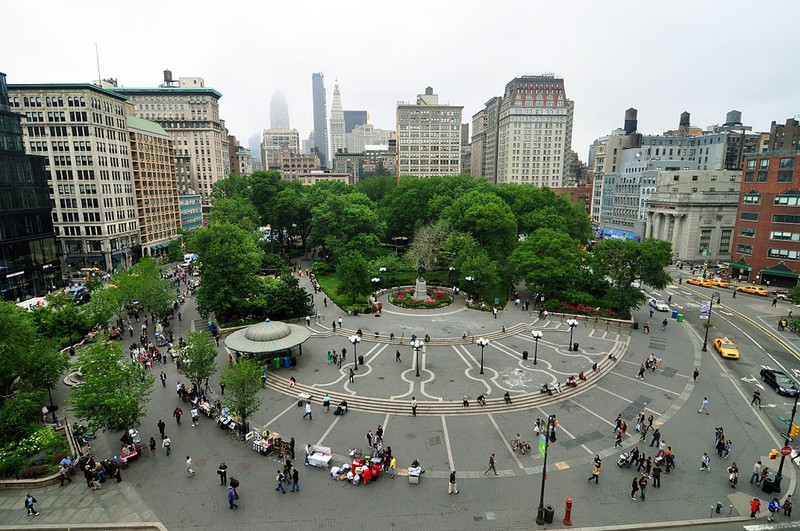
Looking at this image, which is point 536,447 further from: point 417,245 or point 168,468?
A: point 417,245

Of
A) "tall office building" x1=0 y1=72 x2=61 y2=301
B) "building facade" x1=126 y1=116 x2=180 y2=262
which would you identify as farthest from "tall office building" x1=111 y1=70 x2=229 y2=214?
"tall office building" x1=0 y1=72 x2=61 y2=301

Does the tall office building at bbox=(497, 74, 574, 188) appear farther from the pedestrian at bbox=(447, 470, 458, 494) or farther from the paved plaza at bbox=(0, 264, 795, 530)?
the pedestrian at bbox=(447, 470, 458, 494)

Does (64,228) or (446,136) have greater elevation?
(446,136)

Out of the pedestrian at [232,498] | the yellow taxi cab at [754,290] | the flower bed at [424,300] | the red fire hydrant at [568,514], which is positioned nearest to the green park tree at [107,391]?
the pedestrian at [232,498]

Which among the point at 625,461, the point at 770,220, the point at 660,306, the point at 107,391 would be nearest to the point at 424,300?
the point at 660,306

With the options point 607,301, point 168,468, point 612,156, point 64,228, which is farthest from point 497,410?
point 612,156

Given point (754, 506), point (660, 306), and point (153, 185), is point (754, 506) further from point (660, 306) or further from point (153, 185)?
point (153, 185)

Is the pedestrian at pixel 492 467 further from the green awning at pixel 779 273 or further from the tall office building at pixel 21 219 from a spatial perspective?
the green awning at pixel 779 273
